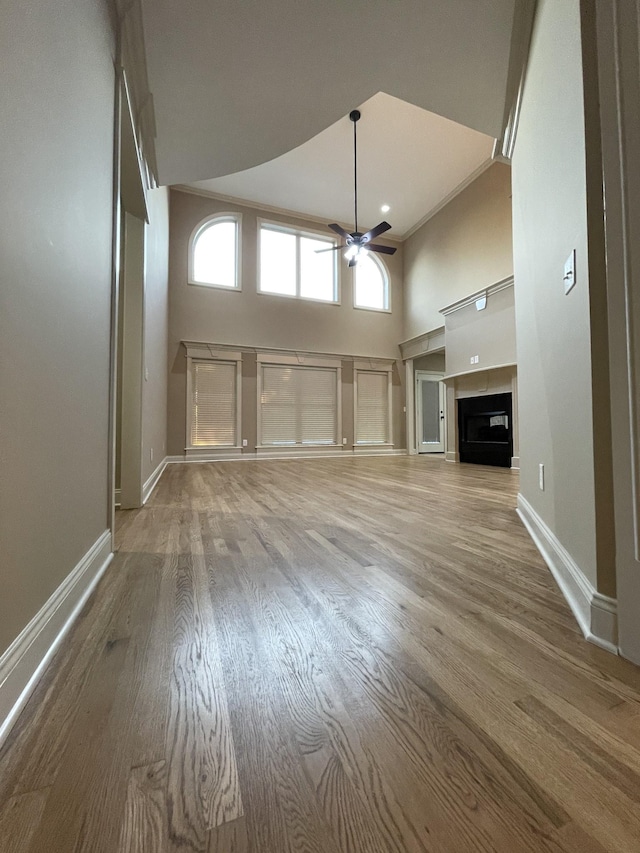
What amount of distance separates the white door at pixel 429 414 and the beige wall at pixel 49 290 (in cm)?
798

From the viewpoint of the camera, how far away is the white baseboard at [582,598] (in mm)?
Result: 969

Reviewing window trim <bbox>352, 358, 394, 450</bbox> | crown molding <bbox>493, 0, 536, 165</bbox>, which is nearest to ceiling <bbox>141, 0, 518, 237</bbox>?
crown molding <bbox>493, 0, 536, 165</bbox>

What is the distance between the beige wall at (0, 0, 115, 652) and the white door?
7981mm

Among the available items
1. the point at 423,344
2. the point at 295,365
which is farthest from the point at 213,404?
the point at 423,344

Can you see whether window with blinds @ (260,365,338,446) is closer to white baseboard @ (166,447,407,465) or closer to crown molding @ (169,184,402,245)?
white baseboard @ (166,447,407,465)

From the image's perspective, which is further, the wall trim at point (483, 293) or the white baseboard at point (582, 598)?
the wall trim at point (483, 293)

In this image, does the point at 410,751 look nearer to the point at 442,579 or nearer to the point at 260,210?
the point at 442,579

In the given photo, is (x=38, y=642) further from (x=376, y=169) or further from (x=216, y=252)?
(x=376, y=169)

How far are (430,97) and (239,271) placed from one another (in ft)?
18.5

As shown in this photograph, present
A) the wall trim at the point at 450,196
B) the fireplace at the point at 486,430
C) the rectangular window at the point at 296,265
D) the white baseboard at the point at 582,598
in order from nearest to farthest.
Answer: the white baseboard at the point at 582,598 < the fireplace at the point at 486,430 < the wall trim at the point at 450,196 < the rectangular window at the point at 296,265

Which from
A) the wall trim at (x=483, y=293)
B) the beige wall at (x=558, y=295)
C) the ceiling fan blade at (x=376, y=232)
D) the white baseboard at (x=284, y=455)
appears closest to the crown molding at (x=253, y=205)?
the ceiling fan blade at (x=376, y=232)

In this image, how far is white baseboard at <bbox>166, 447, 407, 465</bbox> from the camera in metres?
6.81

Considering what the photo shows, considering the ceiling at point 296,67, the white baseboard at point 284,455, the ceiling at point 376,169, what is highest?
the ceiling at point 376,169

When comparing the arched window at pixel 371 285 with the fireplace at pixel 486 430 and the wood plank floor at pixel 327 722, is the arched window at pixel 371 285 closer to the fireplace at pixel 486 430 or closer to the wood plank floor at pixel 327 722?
the fireplace at pixel 486 430
